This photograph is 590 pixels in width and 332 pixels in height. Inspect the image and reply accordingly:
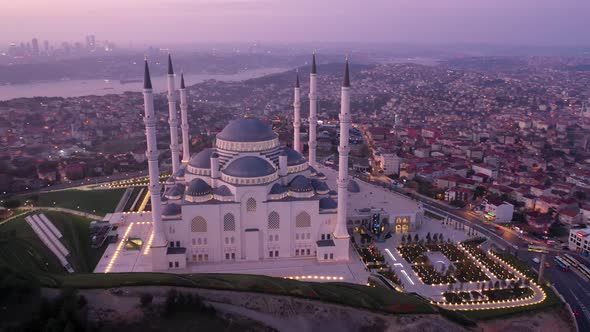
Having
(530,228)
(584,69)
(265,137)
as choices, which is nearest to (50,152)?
(265,137)

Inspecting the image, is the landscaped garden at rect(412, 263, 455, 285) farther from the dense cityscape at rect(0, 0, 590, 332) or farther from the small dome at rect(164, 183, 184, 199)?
the small dome at rect(164, 183, 184, 199)

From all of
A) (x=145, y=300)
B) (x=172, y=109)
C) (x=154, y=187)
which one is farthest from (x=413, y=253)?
(x=172, y=109)

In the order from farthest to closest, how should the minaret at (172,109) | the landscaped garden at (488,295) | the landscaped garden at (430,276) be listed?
the minaret at (172,109), the landscaped garden at (430,276), the landscaped garden at (488,295)

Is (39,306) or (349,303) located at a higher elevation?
(39,306)

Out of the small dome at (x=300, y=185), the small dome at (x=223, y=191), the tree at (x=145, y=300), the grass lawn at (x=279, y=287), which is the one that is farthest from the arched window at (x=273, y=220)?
the tree at (x=145, y=300)

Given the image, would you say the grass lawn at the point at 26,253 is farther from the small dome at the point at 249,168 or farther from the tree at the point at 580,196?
the tree at the point at 580,196

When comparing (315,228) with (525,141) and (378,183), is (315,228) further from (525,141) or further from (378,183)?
(525,141)
